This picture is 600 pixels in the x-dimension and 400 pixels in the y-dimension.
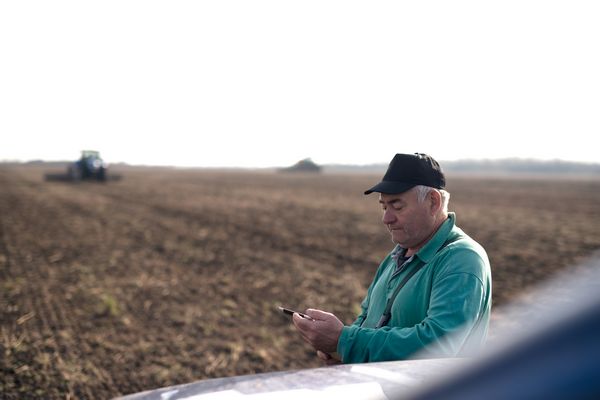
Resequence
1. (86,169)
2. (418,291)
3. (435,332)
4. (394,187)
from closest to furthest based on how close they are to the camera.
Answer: (435,332) < (418,291) < (394,187) < (86,169)

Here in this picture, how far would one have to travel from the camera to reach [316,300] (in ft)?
24.9

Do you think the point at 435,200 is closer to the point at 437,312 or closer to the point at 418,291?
the point at 418,291

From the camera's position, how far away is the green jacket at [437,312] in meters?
2.21

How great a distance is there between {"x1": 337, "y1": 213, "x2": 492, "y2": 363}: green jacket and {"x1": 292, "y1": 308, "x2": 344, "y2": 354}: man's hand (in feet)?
0.11

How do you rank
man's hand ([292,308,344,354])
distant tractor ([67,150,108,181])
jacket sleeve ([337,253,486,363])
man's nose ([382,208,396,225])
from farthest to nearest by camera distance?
distant tractor ([67,150,108,181]), man's nose ([382,208,396,225]), man's hand ([292,308,344,354]), jacket sleeve ([337,253,486,363])

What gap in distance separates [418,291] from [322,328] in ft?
1.46

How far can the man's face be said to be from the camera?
8.45ft

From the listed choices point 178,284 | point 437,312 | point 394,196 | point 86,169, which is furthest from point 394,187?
point 86,169

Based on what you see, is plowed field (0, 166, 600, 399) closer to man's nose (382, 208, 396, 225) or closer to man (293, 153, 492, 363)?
man (293, 153, 492, 363)

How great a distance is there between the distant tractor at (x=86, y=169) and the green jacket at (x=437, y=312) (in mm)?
34538

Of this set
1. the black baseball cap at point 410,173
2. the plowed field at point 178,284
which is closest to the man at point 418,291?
the black baseball cap at point 410,173

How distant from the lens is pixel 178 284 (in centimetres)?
822

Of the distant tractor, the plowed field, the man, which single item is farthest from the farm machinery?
the man

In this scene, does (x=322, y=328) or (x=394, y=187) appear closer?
(x=322, y=328)
